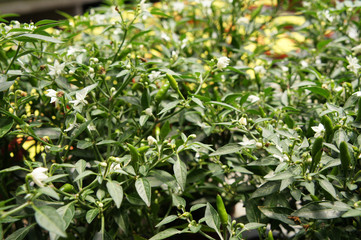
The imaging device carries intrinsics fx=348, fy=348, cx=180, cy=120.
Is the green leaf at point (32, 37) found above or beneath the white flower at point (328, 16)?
above

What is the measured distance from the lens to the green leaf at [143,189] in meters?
0.58

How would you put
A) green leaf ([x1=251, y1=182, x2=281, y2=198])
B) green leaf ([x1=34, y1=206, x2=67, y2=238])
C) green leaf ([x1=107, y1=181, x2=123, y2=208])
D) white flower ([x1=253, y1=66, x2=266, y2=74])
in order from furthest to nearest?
white flower ([x1=253, y1=66, x2=266, y2=74])
green leaf ([x1=251, y1=182, x2=281, y2=198])
green leaf ([x1=107, y1=181, x2=123, y2=208])
green leaf ([x1=34, y1=206, x2=67, y2=238])

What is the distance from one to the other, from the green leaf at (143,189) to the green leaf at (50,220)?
0.15 meters

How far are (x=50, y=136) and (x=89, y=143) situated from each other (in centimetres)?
10

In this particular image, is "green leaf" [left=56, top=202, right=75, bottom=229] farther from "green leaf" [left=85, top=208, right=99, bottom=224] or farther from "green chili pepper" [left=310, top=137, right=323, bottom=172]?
"green chili pepper" [left=310, top=137, right=323, bottom=172]

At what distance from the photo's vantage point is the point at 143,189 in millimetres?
588

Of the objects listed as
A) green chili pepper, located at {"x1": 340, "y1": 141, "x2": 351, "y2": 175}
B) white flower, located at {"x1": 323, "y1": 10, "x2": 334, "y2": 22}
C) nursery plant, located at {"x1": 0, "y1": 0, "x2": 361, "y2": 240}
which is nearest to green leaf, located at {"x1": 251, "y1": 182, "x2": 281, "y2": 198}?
nursery plant, located at {"x1": 0, "y1": 0, "x2": 361, "y2": 240}

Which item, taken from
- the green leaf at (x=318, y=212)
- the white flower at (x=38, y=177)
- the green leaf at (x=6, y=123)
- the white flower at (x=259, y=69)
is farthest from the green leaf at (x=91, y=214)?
the white flower at (x=259, y=69)

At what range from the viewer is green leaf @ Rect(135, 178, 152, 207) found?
579 mm

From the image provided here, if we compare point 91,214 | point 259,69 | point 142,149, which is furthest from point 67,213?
point 259,69

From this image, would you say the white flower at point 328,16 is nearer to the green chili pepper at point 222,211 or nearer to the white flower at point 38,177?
the green chili pepper at point 222,211

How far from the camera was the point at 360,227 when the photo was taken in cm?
66

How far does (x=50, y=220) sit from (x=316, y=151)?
1.39 ft

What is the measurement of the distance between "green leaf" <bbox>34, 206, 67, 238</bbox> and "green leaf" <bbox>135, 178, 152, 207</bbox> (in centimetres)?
15
